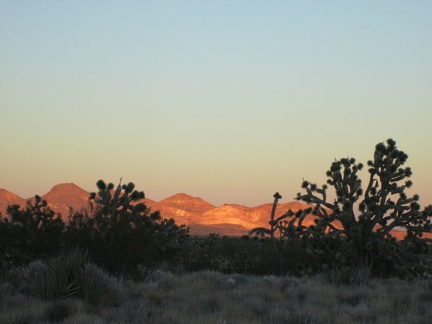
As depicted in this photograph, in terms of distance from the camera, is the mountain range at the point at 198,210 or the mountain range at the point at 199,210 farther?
the mountain range at the point at 198,210

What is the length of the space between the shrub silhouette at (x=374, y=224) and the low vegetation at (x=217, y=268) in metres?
0.04

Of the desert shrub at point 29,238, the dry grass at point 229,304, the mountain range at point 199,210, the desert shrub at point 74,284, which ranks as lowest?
the dry grass at point 229,304

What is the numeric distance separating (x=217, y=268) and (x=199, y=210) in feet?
387

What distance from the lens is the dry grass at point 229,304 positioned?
10462 mm

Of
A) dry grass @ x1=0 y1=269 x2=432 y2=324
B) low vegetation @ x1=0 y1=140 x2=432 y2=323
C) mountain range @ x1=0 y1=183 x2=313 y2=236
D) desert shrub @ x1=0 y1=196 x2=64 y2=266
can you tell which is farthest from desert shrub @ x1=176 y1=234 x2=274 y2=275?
mountain range @ x1=0 y1=183 x2=313 y2=236

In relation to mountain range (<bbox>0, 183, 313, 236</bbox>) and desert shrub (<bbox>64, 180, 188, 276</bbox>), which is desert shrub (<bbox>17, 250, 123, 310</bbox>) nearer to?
desert shrub (<bbox>64, 180, 188, 276</bbox>)

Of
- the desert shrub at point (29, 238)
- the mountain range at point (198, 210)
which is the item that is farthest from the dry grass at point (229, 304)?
the mountain range at point (198, 210)

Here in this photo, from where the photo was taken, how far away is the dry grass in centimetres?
1046

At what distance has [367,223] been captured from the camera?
2170 cm

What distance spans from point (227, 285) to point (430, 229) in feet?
31.5

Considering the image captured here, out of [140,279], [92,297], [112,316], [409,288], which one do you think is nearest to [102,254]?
[140,279]

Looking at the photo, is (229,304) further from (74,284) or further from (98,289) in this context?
(74,284)

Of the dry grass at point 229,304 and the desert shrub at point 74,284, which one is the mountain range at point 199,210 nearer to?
the dry grass at point 229,304

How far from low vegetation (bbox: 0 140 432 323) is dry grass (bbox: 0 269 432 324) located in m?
0.03
